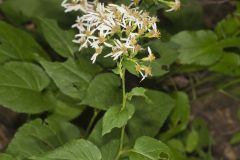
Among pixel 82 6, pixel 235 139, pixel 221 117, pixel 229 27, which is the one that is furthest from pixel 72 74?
pixel 221 117

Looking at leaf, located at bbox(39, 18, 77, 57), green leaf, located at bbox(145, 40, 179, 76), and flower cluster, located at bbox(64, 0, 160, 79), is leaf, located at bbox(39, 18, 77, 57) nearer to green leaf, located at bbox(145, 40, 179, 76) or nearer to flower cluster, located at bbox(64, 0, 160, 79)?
green leaf, located at bbox(145, 40, 179, 76)

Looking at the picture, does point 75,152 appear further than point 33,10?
No

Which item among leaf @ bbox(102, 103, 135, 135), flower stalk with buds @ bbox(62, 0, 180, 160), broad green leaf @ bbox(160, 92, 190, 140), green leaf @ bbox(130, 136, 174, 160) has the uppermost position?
flower stalk with buds @ bbox(62, 0, 180, 160)

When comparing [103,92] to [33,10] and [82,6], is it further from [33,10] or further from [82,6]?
[33,10]

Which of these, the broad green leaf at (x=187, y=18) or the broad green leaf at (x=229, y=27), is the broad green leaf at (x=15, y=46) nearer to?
the broad green leaf at (x=187, y=18)

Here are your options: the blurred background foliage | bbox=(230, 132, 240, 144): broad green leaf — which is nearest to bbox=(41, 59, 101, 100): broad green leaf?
the blurred background foliage

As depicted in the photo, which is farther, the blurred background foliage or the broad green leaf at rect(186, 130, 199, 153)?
the broad green leaf at rect(186, 130, 199, 153)

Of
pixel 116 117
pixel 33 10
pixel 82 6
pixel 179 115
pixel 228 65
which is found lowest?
pixel 179 115
